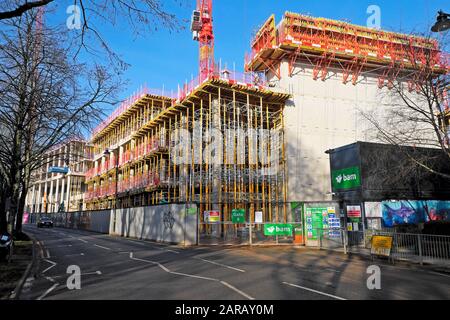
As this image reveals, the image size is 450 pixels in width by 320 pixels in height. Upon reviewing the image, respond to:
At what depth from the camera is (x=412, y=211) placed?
23.3 m

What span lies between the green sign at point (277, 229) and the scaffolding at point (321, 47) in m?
16.6

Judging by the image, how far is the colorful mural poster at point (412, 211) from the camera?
22.3 m

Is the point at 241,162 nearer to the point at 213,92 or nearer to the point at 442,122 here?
the point at 213,92

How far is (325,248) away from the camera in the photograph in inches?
786

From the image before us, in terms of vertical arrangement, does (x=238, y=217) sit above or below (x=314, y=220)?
above

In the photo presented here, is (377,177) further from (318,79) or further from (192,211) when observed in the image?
(318,79)

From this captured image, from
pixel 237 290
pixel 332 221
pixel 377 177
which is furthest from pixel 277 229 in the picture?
pixel 237 290

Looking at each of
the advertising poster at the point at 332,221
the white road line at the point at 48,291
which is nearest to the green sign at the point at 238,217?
the advertising poster at the point at 332,221

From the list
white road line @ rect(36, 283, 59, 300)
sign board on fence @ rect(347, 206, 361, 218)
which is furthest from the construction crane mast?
white road line @ rect(36, 283, 59, 300)

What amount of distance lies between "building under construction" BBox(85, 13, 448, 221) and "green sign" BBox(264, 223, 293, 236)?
6569 mm

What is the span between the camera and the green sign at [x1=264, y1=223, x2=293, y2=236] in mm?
22530

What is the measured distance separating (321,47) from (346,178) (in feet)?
48.9

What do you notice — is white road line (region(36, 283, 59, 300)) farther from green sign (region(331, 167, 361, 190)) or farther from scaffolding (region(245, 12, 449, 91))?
scaffolding (region(245, 12, 449, 91))

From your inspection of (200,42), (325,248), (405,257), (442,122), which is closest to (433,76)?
(442,122)
